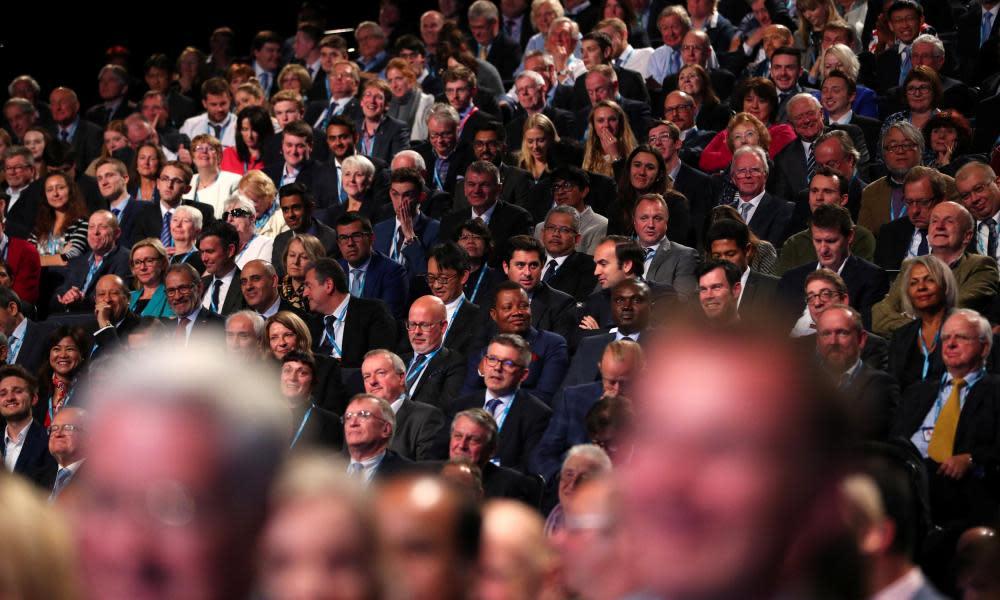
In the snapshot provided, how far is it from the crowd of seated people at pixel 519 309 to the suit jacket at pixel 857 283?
0.02 m

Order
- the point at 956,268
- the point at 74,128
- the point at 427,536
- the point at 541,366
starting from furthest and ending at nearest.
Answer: the point at 74,128, the point at 541,366, the point at 956,268, the point at 427,536

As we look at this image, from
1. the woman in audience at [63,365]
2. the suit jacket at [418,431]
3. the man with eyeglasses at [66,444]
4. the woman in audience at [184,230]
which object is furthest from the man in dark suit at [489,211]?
the man with eyeglasses at [66,444]

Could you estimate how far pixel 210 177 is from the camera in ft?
30.2

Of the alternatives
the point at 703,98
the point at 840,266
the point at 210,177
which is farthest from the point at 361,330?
the point at 703,98

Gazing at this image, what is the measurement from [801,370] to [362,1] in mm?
12436

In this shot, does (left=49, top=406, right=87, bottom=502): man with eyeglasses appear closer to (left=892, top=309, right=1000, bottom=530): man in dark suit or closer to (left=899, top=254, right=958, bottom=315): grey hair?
(left=892, top=309, right=1000, bottom=530): man in dark suit

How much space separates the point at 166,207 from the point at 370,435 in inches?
151

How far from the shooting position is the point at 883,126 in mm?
8203

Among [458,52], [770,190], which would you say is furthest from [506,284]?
[458,52]

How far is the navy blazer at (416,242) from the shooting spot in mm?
7871

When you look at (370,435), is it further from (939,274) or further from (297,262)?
(939,274)

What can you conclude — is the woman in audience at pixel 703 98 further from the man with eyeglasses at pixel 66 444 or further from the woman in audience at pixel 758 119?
the man with eyeglasses at pixel 66 444

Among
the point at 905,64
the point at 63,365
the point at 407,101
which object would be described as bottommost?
the point at 63,365

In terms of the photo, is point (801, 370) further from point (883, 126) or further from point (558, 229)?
point (883, 126)
